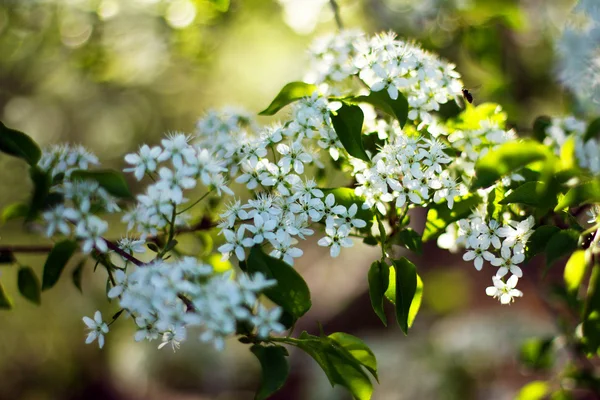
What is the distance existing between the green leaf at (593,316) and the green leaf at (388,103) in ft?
1.12

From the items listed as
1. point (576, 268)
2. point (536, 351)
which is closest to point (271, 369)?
point (576, 268)

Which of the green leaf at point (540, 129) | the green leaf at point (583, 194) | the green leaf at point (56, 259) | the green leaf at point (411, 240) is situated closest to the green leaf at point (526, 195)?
the green leaf at point (583, 194)

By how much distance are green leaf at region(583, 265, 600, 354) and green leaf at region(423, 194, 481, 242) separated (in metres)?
0.19

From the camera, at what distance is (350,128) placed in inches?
31.5

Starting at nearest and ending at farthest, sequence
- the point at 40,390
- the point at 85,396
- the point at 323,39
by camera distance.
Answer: the point at 323,39 < the point at 40,390 < the point at 85,396

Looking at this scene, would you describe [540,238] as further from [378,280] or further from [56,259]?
[56,259]

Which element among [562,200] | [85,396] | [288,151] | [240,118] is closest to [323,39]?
[240,118]

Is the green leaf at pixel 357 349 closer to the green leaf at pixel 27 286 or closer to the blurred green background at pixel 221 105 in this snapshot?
the green leaf at pixel 27 286

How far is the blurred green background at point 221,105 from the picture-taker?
5.87ft

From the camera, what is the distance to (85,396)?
3.41m

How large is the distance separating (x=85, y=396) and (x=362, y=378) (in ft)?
10.1

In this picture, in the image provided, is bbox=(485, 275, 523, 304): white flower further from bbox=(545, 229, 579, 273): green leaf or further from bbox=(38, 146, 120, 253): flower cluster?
bbox=(38, 146, 120, 253): flower cluster

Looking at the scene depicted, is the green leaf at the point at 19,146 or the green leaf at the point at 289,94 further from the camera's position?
the green leaf at the point at 289,94

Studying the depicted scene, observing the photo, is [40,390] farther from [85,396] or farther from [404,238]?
[404,238]
